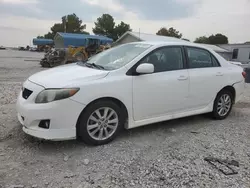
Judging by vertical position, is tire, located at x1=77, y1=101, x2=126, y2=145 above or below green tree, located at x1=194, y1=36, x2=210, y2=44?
below

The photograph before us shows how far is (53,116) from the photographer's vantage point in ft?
10.2

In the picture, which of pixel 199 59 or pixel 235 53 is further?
pixel 235 53

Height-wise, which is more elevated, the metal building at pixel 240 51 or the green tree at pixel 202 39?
the green tree at pixel 202 39

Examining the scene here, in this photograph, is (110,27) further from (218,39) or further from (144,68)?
(144,68)

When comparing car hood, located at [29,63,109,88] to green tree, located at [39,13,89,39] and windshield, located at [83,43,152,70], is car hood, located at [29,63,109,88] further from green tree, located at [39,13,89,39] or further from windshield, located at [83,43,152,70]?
green tree, located at [39,13,89,39]

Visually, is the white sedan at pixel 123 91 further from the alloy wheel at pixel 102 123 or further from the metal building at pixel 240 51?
the metal building at pixel 240 51

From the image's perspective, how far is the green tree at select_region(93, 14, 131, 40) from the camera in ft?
192

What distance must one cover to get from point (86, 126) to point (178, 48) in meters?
2.20

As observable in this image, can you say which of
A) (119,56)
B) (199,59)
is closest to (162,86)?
(119,56)

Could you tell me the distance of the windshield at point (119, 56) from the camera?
3793mm

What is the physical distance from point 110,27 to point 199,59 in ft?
187

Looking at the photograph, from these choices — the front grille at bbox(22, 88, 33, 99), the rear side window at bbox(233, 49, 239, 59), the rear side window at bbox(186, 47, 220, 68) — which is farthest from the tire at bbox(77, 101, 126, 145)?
the rear side window at bbox(233, 49, 239, 59)

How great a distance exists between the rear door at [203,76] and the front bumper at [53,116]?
85.3 inches

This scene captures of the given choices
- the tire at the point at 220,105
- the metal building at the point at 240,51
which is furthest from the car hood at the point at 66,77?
the metal building at the point at 240,51
